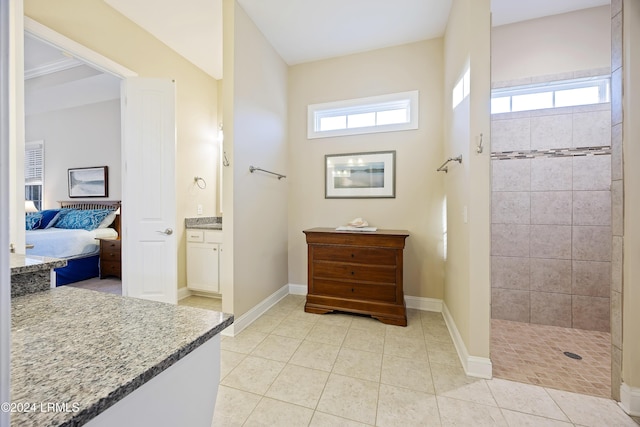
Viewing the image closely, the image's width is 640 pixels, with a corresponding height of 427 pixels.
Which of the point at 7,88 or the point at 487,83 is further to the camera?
the point at 487,83

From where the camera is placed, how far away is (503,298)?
2600 millimetres

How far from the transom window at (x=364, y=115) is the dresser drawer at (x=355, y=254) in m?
1.41

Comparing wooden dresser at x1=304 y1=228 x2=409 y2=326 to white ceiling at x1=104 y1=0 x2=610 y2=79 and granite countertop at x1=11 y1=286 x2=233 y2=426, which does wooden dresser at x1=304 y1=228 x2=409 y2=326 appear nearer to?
granite countertop at x1=11 y1=286 x2=233 y2=426

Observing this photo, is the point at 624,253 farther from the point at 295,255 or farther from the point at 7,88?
the point at 295,255

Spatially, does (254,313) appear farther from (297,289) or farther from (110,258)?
(110,258)

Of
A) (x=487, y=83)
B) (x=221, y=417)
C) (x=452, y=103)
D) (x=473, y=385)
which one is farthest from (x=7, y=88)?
(x=452, y=103)

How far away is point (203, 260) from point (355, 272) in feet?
6.12

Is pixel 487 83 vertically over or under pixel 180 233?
over

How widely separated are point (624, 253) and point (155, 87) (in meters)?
3.86

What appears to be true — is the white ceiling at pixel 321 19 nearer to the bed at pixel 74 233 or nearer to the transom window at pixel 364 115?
the transom window at pixel 364 115

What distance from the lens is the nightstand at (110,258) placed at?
3.78 metres

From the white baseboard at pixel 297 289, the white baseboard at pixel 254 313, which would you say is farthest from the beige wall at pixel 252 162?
the white baseboard at pixel 297 289

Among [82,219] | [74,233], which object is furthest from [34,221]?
[74,233]

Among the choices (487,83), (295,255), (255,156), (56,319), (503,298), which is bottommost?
(503,298)
